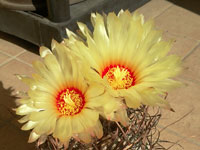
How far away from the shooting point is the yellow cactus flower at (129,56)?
0.51 m

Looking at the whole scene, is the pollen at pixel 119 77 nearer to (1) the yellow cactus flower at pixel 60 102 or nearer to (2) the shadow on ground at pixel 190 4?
(1) the yellow cactus flower at pixel 60 102

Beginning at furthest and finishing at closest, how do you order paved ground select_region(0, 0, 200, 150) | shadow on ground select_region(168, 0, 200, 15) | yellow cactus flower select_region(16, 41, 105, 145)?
shadow on ground select_region(168, 0, 200, 15) < paved ground select_region(0, 0, 200, 150) < yellow cactus flower select_region(16, 41, 105, 145)

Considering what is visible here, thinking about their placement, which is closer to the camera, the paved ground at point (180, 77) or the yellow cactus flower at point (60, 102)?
the yellow cactus flower at point (60, 102)

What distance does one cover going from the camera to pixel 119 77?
0.54 meters

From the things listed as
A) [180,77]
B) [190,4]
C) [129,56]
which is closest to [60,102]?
[129,56]

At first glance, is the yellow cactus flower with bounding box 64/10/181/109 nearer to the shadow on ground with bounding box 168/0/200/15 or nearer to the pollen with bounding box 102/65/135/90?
the pollen with bounding box 102/65/135/90

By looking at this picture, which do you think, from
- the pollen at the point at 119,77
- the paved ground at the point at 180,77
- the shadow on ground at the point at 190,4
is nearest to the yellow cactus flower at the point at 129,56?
the pollen at the point at 119,77

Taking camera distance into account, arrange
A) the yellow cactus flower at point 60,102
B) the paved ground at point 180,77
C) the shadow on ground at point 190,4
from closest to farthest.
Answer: the yellow cactus flower at point 60,102
the paved ground at point 180,77
the shadow on ground at point 190,4

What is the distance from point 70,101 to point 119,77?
86 millimetres

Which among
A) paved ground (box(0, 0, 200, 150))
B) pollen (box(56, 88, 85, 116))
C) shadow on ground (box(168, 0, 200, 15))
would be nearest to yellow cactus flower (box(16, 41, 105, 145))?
pollen (box(56, 88, 85, 116))

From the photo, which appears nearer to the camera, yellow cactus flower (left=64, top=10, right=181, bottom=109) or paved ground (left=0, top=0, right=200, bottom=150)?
yellow cactus flower (left=64, top=10, right=181, bottom=109)

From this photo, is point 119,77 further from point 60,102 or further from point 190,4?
point 190,4

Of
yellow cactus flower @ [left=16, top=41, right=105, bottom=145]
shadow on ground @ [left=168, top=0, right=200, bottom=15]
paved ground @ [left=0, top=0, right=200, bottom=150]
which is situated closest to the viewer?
yellow cactus flower @ [left=16, top=41, right=105, bottom=145]

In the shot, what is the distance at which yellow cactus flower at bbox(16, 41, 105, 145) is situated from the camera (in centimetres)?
50
